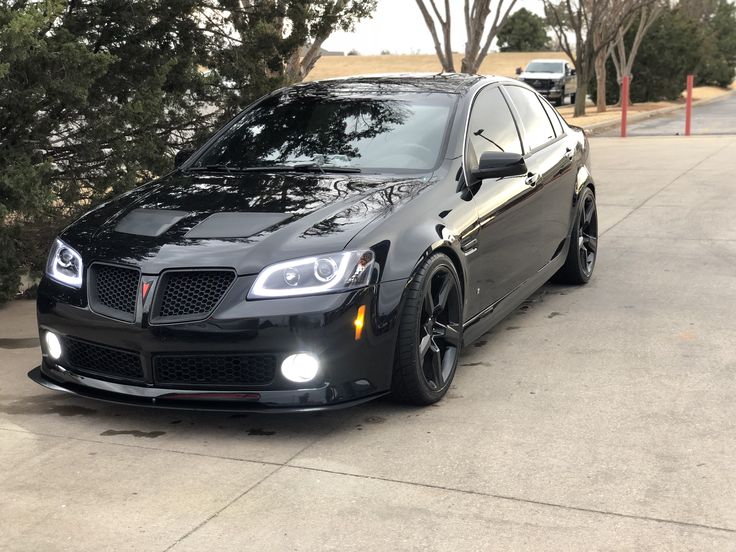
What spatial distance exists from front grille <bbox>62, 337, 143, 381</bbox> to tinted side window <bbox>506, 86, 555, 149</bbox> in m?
3.23

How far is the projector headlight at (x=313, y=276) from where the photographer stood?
420 cm

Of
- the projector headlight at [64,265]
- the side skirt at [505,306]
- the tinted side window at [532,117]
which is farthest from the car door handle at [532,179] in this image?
the projector headlight at [64,265]

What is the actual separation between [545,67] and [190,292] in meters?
37.4

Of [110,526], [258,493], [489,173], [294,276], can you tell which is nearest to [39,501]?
[110,526]

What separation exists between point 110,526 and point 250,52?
6.04 metres

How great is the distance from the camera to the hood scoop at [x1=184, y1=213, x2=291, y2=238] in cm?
445

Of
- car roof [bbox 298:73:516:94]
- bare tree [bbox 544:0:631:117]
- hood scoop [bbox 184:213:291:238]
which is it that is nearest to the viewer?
hood scoop [bbox 184:213:291:238]

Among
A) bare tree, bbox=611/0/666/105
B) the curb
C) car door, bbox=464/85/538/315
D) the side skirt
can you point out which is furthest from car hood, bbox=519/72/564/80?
car door, bbox=464/85/538/315

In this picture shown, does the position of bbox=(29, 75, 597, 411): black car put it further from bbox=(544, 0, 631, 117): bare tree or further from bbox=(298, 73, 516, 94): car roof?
bbox=(544, 0, 631, 117): bare tree

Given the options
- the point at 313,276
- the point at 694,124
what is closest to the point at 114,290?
the point at 313,276

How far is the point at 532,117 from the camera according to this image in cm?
679

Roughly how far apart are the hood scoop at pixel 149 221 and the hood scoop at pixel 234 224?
0.17m

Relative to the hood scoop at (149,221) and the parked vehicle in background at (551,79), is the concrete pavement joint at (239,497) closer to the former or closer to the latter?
the hood scoop at (149,221)

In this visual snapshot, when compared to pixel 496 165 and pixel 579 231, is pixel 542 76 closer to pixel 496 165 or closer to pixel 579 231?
pixel 579 231
